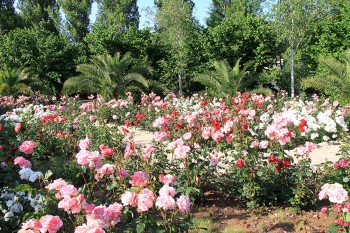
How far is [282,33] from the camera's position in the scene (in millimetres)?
13195

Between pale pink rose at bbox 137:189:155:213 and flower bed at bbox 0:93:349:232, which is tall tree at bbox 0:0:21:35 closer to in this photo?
flower bed at bbox 0:93:349:232

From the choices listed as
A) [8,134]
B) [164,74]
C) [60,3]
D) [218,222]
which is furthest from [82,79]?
[60,3]

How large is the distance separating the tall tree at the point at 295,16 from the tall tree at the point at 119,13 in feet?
51.7

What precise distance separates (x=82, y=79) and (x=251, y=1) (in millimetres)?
17642

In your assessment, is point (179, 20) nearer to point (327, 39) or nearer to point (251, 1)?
point (327, 39)

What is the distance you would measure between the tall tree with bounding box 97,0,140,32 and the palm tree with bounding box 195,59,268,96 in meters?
14.8

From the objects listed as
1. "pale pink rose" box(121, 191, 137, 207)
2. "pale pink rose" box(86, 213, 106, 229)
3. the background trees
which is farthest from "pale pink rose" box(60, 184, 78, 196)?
the background trees

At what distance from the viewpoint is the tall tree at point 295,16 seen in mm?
12641

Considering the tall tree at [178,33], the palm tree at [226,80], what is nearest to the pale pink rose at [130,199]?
the palm tree at [226,80]

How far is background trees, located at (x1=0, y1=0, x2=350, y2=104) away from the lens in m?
13.3

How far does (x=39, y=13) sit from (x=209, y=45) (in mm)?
17031

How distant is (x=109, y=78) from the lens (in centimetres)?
1366

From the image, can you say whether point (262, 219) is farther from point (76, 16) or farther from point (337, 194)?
point (76, 16)

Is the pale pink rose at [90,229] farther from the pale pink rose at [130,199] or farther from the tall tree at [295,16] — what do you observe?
the tall tree at [295,16]
